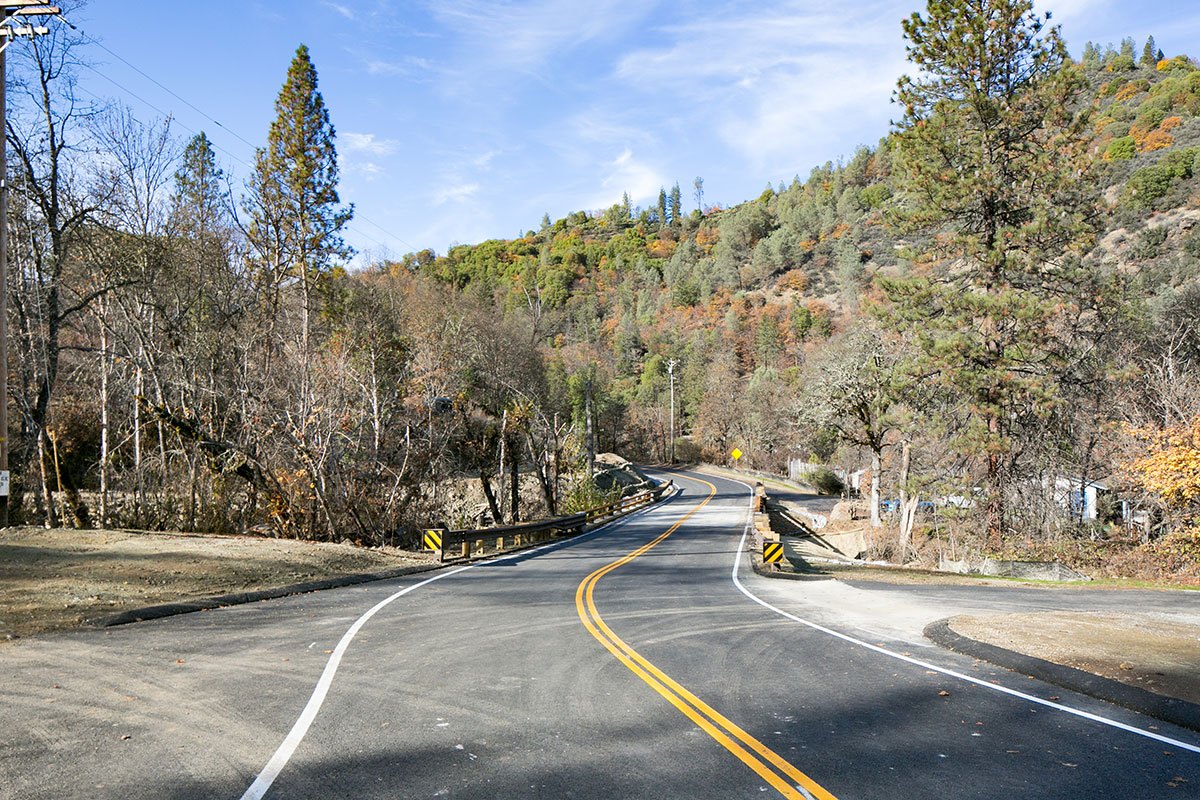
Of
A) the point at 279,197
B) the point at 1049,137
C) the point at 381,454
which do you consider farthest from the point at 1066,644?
the point at 279,197

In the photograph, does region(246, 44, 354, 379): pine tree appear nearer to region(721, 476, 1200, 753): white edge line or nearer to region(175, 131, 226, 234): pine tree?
region(175, 131, 226, 234): pine tree

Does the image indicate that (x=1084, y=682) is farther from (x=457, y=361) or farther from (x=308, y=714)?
(x=457, y=361)

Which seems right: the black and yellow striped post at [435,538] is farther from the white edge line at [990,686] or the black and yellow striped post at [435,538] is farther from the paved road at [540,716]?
the white edge line at [990,686]

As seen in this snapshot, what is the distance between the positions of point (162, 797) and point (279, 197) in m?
32.0

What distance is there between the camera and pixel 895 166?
29703mm

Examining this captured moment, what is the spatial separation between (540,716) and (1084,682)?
5444 millimetres

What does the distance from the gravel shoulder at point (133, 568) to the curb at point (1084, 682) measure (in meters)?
11.1

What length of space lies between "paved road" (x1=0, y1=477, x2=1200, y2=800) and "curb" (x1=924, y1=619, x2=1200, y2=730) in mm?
241

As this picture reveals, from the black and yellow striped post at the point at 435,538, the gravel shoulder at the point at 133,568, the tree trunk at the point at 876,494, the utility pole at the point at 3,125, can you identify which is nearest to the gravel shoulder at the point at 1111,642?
the gravel shoulder at the point at 133,568

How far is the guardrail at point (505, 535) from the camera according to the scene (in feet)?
64.4

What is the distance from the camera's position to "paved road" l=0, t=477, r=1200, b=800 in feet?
16.4

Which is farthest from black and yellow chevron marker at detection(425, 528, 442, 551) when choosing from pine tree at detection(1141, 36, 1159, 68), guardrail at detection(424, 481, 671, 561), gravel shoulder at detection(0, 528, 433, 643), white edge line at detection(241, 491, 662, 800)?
pine tree at detection(1141, 36, 1159, 68)

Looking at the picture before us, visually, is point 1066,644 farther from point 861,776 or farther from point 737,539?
point 737,539

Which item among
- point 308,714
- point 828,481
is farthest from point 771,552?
point 828,481
